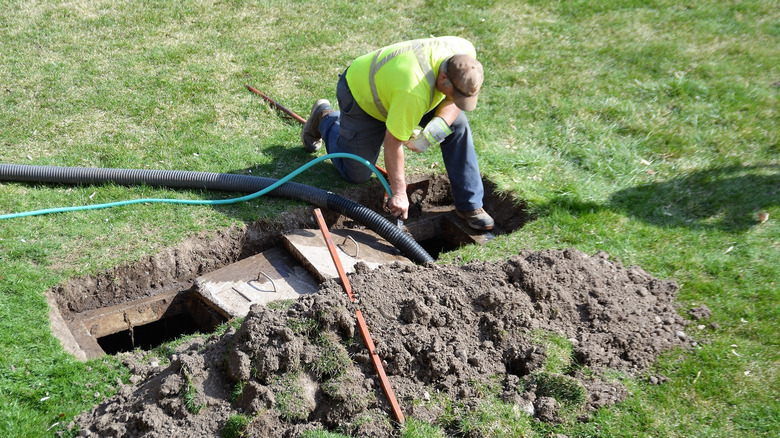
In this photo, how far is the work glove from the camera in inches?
179

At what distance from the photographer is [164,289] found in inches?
176

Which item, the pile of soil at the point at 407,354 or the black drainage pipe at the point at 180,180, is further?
the black drainage pipe at the point at 180,180

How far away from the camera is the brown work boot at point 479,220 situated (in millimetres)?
5172

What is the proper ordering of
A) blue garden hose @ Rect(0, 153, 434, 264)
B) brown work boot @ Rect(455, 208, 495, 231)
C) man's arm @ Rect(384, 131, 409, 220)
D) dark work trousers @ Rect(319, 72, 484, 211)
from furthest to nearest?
brown work boot @ Rect(455, 208, 495, 231) → dark work trousers @ Rect(319, 72, 484, 211) → blue garden hose @ Rect(0, 153, 434, 264) → man's arm @ Rect(384, 131, 409, 220)

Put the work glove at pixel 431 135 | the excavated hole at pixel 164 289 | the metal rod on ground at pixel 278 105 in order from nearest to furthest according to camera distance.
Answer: the excavated hole at pixel 164 289 → the work glove at pixel 431 135 → the metal rod on ground at pixel 278 105

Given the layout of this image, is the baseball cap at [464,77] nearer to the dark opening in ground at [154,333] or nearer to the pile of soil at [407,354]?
the pile of soil at [407,354]

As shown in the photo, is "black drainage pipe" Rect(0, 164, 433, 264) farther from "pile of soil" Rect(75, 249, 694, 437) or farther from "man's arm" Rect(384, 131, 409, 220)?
"pile of soil" Rect(75, 249, 694, 437)

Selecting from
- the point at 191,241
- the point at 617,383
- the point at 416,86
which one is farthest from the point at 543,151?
the point at 191,241

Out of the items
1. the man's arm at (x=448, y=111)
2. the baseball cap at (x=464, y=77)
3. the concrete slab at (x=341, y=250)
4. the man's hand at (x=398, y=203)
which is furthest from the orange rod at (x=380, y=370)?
the man's arm at (x=448, y=111)

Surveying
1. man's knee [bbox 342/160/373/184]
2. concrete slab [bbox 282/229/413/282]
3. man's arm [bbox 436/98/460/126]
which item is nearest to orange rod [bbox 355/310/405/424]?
concrete slab [bbox 282/229/413/282]

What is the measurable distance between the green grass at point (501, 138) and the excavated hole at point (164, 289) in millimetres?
107

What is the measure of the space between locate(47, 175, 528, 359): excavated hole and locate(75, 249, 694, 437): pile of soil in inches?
24.4

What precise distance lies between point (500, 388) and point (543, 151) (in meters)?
3.11

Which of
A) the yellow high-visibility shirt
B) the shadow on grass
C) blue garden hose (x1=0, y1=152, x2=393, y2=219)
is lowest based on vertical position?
the shadow on grass
